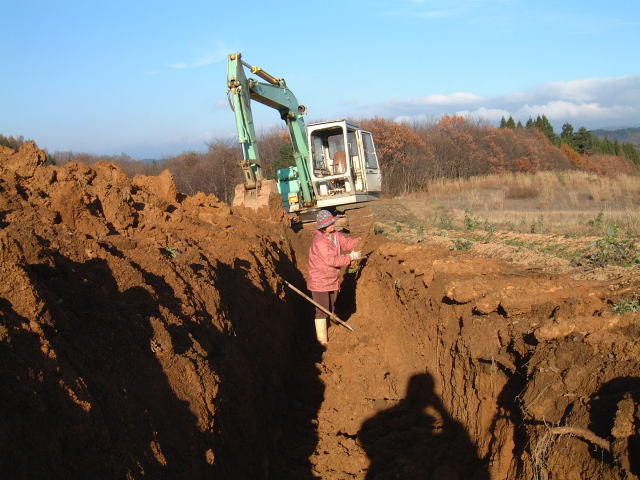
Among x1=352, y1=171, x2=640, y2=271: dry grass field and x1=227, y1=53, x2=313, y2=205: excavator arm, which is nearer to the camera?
x1=352, y1=171, x2=640, y2=271: dry grass field

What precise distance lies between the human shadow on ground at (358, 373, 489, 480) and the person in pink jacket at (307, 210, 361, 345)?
228cm

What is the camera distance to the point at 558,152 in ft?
184

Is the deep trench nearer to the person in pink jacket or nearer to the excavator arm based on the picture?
the person in pink jacket

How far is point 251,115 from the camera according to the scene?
1434 centimetres

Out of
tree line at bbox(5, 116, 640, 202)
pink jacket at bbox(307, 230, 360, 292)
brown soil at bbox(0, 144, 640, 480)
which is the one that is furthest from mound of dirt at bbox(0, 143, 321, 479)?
tree line at bbox(5, 116, 640, 202)

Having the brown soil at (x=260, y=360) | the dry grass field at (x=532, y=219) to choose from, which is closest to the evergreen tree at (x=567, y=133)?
the dry grass field at (x=532, y=219)

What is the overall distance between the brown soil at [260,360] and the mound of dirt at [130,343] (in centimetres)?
2

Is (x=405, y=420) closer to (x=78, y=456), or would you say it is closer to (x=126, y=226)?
(x=126, y=226)

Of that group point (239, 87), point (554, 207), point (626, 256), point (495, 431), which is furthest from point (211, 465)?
point (554, 207)

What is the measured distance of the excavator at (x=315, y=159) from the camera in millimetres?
15258

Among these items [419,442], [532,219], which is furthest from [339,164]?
[419,442]

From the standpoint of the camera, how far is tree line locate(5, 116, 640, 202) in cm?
3825

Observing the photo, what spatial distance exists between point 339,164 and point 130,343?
12.4m

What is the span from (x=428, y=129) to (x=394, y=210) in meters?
29.1
